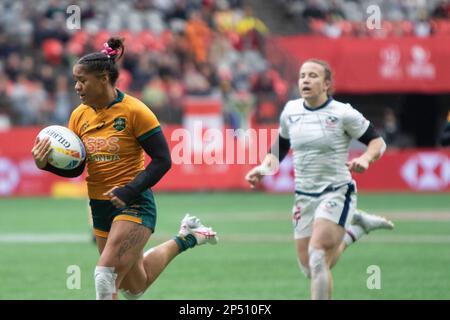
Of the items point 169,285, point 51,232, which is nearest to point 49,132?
point 169,285

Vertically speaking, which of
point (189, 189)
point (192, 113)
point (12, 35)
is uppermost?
point (12, 35)

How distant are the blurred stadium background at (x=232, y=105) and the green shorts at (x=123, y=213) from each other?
464 cm

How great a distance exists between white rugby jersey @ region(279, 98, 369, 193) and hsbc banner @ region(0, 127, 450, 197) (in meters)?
15.6

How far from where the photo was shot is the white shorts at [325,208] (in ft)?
33.8

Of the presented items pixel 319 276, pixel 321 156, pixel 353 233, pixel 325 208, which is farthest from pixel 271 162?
pixel 353 233

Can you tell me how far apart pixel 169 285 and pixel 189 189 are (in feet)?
51.9

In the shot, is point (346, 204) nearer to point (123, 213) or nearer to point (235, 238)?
point (123, 213)

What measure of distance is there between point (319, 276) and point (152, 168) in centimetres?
192

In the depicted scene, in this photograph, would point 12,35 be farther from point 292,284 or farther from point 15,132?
point 292,284

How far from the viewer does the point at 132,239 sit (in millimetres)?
9188

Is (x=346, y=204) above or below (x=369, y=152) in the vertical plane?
below

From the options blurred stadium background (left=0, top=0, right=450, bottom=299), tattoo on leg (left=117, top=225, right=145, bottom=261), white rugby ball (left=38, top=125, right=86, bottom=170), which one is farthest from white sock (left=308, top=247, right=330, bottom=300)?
blurred stadium background (left=0, top=0, right=450, bottom=299)

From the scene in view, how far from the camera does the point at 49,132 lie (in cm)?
934

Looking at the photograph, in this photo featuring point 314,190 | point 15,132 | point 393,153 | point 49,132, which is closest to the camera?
point 49,132
